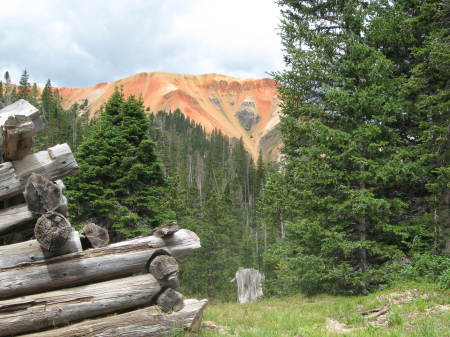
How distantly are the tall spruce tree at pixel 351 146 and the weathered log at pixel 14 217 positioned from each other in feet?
31.5

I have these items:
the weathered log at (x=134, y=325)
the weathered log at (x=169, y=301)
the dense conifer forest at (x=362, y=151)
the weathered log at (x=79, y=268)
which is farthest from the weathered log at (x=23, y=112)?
the dense conifer forest at (x=362, y=151)

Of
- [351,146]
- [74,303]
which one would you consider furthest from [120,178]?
[74,303]

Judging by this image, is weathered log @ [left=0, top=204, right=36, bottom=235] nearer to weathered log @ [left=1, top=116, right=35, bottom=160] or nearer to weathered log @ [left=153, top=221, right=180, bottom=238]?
weathered log @ [left=1, top=116, right=35, bottom=160]

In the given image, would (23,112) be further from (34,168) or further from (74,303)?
(74,303)

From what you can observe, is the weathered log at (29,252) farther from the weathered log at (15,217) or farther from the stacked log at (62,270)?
the weathered log at (15,217)

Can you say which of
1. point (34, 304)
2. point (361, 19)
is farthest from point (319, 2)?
Result: point (34, 304)

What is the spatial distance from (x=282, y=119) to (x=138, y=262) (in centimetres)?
1040

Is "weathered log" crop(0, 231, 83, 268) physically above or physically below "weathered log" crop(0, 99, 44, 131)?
below

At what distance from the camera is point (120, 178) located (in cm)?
1869

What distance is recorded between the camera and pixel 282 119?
51.5ft

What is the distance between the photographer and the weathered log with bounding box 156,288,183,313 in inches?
271

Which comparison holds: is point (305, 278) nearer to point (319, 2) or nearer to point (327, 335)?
point (327, 335)

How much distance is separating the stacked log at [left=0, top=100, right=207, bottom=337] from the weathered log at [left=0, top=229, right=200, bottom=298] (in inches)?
0.6

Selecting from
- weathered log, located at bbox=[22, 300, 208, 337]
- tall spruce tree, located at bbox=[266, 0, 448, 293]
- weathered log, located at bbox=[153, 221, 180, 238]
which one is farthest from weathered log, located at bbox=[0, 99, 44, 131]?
tall spruce tree, located at bbox=[266, 0, 448, 293]
